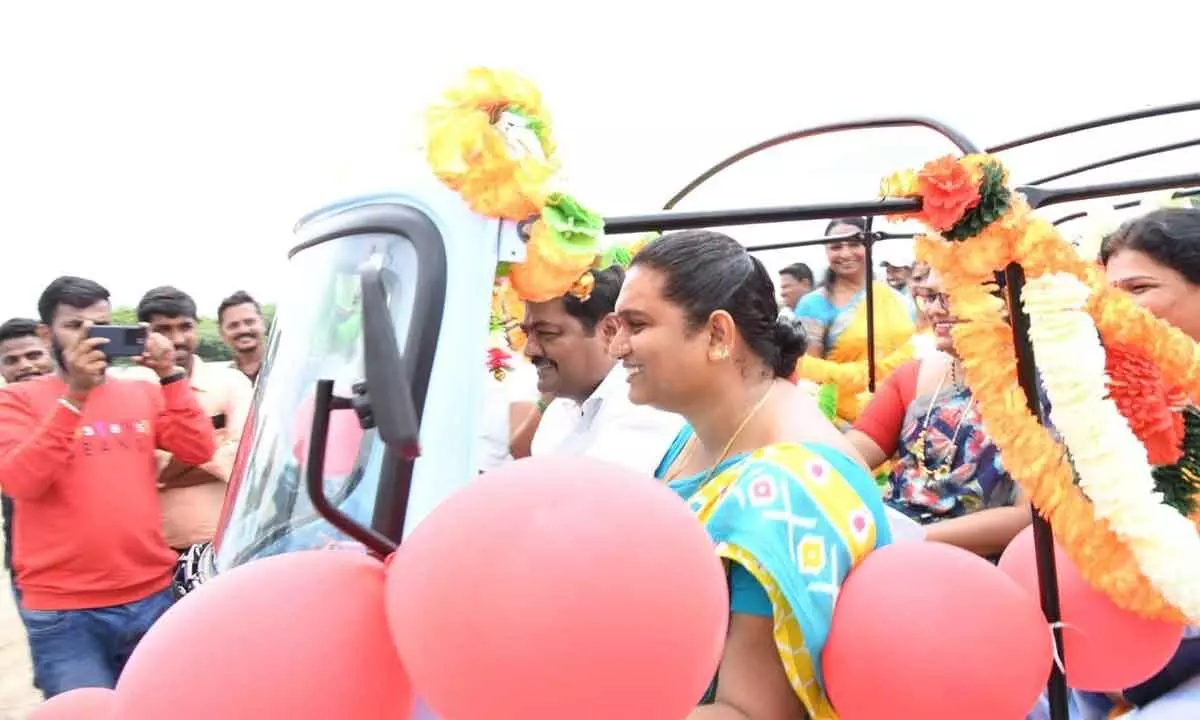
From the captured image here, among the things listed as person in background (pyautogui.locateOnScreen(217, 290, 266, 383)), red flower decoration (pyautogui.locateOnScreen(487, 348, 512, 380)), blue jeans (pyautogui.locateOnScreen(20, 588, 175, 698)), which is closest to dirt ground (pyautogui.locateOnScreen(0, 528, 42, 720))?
blue jeans (pyautogui.locateOnScreen(20, 588, 175, 698))

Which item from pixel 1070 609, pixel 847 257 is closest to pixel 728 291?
pixel 1070 609

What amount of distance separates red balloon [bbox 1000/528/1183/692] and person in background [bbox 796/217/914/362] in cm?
285

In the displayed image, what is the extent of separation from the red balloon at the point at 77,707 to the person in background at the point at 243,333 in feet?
9.44

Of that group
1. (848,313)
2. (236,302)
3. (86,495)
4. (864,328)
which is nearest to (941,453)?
(864,328)

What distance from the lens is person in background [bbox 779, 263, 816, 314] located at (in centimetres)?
682

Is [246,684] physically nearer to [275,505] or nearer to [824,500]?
[275,505]

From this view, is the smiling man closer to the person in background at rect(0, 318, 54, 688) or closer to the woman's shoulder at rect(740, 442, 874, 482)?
the person in background at rect(0, 318, 54, 688)

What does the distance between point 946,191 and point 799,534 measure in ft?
1.83

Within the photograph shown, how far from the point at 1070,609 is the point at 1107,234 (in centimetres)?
113

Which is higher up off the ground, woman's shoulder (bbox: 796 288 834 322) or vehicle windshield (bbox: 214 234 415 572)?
vehicle windshield (bbox: 214 234 415 572)

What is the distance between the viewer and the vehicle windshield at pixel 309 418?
4.75ft

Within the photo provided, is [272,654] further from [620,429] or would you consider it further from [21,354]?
[21,354]

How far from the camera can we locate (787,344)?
1.94m

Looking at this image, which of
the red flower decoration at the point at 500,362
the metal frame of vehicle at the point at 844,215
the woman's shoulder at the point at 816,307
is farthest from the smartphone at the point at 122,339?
the woman's shoulder at the point at 816,307
